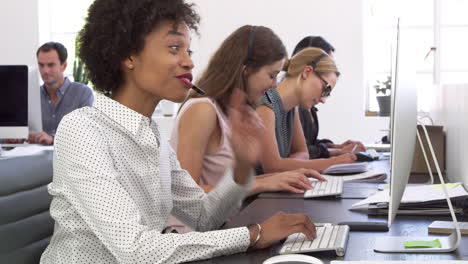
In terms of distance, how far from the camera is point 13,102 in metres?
3.89

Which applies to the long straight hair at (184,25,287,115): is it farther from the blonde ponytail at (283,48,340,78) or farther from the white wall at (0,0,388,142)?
the white wall at (0,0,388,142)

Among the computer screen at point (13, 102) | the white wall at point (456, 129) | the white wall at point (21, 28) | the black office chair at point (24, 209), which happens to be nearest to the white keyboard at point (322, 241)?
the black office chair at point (24, 209)

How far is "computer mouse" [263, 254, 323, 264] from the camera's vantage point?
118 cm

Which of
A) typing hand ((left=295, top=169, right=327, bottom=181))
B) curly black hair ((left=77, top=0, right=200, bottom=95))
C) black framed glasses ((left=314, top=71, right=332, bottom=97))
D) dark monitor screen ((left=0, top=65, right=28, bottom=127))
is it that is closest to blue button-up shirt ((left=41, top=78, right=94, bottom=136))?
dark monitor screen ((left=0, top=65, right=28, bottom=127))

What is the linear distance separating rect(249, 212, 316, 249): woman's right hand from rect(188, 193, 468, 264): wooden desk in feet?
0.07

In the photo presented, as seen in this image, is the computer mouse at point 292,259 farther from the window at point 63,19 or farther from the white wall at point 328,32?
the window at point 63,19

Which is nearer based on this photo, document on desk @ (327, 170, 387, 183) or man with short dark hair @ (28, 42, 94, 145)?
document on desk @ (327, 170, 387, 183)

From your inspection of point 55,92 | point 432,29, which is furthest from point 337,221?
point 432,29

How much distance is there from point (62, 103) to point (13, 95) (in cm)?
99

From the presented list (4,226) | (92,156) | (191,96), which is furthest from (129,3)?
(191,96)

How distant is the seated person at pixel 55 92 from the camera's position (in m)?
4.90

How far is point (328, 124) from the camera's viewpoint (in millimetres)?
5914

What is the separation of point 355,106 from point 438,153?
10.3 ft

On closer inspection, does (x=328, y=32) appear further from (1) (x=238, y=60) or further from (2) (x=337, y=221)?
(2) (x=337, y=221)
